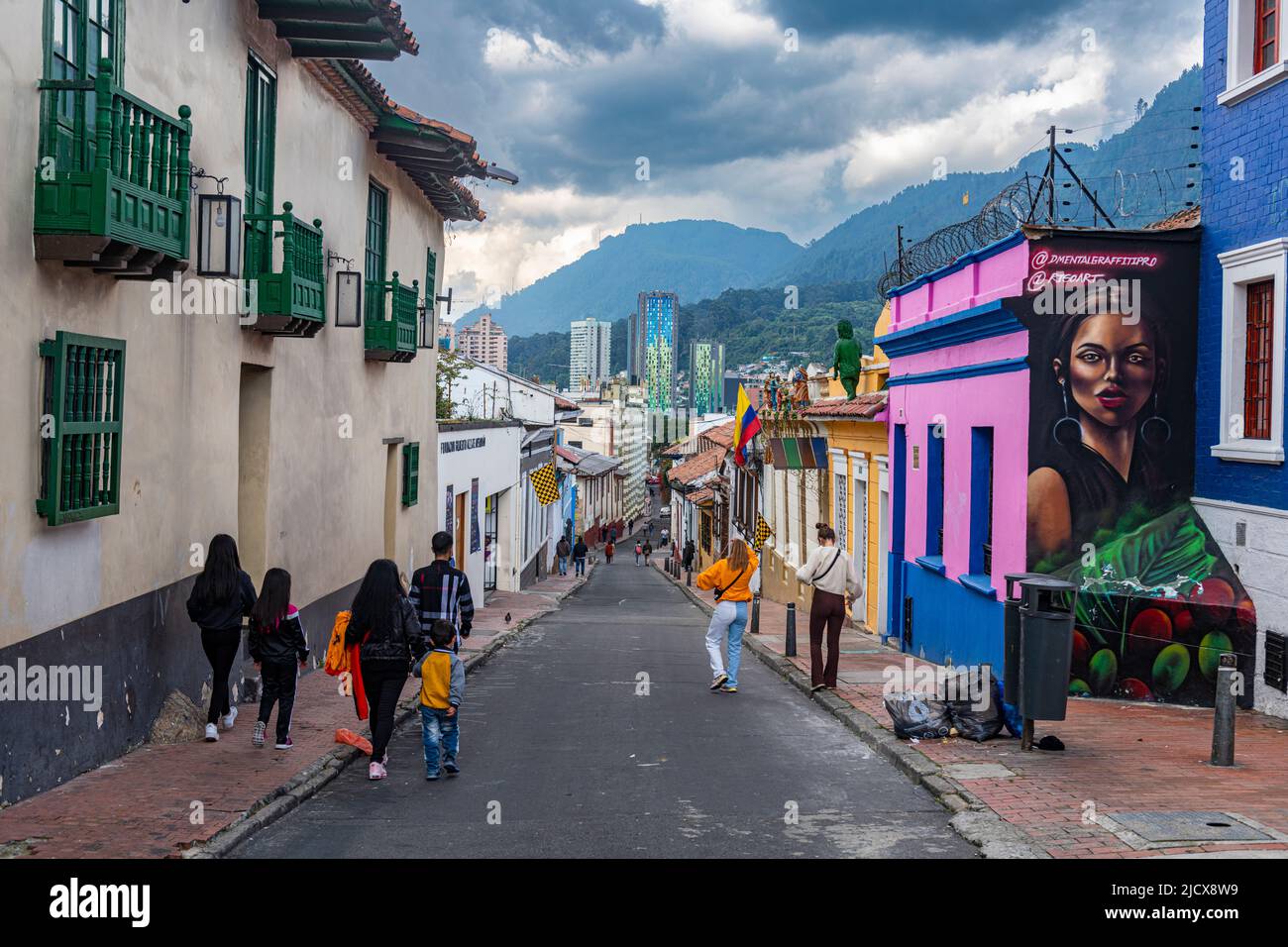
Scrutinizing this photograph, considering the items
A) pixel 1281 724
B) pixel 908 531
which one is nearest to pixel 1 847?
pixel 1281 724

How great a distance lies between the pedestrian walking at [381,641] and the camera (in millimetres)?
8742

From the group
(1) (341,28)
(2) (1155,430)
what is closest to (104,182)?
(1) (341,28)

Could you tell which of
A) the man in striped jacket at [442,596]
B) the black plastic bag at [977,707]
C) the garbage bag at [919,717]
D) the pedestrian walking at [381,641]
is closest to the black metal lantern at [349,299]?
the man in striped jacket at [442,596]

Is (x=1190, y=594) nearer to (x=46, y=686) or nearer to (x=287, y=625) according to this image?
(x=287, y=625)

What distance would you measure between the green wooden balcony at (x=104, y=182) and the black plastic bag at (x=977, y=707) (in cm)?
671

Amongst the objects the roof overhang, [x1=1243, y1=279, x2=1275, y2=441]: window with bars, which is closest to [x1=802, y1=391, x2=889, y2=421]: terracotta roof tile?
[x1=1243, y1=279, x2=1275, y2=441]: window with bars

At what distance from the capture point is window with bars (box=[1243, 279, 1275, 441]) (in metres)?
11.4

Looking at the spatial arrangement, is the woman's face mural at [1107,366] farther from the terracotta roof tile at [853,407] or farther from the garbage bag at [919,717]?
the terracotta roof tile at [853,407]

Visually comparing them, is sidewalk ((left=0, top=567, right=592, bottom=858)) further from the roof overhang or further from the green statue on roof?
the green statue on roof

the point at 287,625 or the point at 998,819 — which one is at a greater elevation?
the point at 287,625

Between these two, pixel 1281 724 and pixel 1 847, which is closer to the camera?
pixel 1 847

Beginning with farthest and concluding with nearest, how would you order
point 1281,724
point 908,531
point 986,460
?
point 908,531 → point 986,460 → point 1281,724
